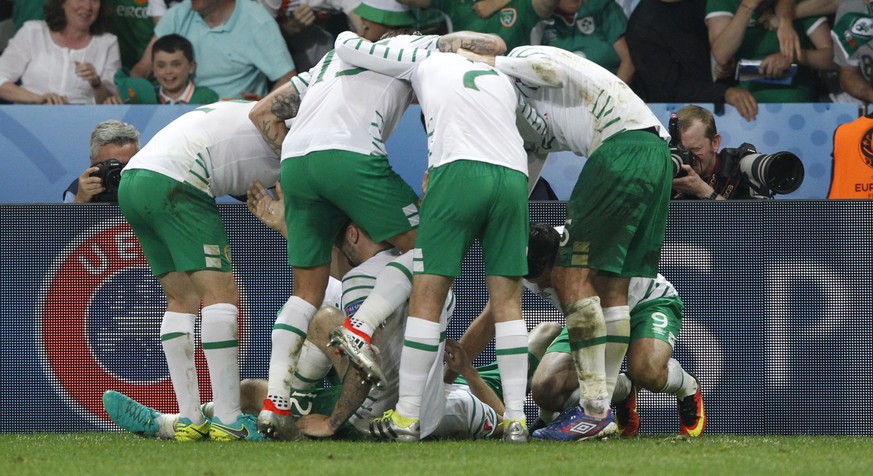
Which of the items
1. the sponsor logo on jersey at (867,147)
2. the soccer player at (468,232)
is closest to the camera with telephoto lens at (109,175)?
the soccer player at (468,232)

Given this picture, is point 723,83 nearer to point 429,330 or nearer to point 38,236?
A: point 429,330

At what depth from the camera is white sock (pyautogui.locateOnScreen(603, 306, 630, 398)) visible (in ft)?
17.6

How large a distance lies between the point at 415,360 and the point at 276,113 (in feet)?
4.90

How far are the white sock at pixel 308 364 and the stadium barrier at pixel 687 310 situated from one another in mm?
849

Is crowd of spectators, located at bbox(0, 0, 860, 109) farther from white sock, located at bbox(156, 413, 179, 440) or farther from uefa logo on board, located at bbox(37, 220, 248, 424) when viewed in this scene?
white sock, located at bbox(156, 413, 179, 440)

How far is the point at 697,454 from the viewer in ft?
14.9

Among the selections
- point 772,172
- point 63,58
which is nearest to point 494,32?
point 772,172

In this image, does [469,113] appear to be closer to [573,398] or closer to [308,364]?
[308,364]

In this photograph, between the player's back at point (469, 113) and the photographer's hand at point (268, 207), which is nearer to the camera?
the player's back at point (469, 113)

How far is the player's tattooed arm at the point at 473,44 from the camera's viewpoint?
5398 millimetres

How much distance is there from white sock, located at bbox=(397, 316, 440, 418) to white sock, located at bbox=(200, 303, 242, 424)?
3.07 ft

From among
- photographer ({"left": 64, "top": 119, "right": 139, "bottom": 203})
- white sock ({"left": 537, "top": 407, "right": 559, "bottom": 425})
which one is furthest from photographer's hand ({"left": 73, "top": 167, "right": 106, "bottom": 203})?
white sock ({"left": 537, "top": 407, "right": 559, "bottom": 425})

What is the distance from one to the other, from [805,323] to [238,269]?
301cm

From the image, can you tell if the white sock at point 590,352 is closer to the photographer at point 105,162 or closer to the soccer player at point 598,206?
the soccer player at point 598,206
